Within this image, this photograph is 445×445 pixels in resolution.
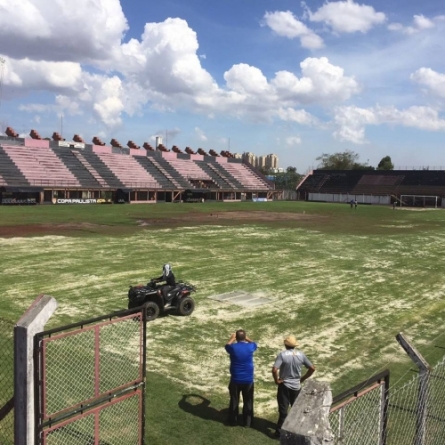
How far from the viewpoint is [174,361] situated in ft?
32.1

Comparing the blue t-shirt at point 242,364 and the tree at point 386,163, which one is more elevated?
A: the tree at point 386,163

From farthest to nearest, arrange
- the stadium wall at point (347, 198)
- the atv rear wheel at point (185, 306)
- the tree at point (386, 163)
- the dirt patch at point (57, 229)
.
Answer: the tree at point (386, 163)
the stadium wall at point (347, 198)
the dirt patch at point (57, 229)
the atv rear wheel at point (185, 306)

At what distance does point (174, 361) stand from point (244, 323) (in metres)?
3.05

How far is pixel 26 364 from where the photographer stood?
186 inches

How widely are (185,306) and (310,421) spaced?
9831 millimetres

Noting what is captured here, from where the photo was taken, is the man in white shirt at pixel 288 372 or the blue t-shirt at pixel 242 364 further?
the blue t-shirt at pixel 242 364

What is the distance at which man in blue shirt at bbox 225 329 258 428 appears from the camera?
7270 mm

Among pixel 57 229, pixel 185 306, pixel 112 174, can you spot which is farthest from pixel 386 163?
pixel 185 306

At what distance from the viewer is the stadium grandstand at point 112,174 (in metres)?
60.5

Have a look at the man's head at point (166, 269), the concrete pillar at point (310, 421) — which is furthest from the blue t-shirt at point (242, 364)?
the man's head at point (166, 269)

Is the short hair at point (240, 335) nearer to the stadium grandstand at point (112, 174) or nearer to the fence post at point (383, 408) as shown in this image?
the fence post at point (383, 408)

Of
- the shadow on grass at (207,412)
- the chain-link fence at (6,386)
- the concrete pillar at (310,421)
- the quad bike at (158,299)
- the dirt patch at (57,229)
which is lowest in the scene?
the shadow on grass at (207,412)

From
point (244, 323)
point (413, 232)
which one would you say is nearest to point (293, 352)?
point (244, 323)

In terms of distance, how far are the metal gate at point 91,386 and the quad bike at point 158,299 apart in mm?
533
